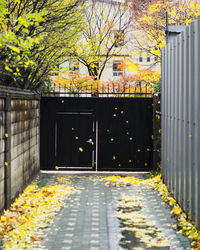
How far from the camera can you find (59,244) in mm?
6086

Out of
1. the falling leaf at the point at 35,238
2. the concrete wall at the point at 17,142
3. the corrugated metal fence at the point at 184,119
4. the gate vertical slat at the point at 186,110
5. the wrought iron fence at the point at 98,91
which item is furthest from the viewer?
the wrought iron fence at the point at 98,91

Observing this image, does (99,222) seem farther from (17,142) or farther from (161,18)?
(161,18)

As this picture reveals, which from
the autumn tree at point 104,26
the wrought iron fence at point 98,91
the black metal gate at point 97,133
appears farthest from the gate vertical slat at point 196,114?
the autumn tree at point 104,26

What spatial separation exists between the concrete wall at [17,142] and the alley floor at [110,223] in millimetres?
1137

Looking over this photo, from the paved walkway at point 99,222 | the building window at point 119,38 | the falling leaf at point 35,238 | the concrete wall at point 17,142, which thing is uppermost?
the building window at point 119,38

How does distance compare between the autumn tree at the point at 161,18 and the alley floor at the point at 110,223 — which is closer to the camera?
the alley floor at the point at 110,223

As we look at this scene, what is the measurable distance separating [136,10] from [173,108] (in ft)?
74.0

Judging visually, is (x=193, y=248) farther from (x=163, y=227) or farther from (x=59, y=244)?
(x=59, y=244)

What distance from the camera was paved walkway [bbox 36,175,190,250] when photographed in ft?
20.0

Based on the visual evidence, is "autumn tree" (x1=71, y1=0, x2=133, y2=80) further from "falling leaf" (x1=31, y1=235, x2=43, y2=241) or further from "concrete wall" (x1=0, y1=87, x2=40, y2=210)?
"falling leaf" (x1=31, y1=235, x2=43, y2=241)

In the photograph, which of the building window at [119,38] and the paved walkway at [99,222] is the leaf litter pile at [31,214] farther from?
the building window at [119,38]

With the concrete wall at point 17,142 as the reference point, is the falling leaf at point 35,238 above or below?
below

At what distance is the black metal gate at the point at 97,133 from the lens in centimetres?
1277

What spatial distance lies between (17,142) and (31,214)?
193 cm
